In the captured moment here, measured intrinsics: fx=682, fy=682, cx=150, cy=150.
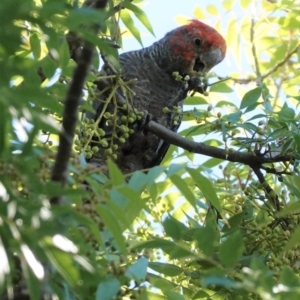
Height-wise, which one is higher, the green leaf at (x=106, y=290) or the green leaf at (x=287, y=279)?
the green leaf at (x=287, y=279)

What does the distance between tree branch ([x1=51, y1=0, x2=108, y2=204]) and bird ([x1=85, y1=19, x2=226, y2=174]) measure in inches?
47.3

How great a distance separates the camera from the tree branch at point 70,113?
31.8 inches

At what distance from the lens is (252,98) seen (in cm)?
155

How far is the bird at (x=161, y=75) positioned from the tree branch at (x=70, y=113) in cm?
120

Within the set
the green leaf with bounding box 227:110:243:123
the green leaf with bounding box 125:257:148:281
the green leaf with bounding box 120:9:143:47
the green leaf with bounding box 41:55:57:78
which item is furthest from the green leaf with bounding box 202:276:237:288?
the green leaf with bounding box 120:9:143:47

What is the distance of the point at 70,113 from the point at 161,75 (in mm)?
1849

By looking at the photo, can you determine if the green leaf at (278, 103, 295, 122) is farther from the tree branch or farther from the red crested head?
the red crested head

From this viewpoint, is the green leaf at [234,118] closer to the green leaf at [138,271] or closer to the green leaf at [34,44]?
the green leaf at [34,44]

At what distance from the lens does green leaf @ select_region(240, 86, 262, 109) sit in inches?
60.8

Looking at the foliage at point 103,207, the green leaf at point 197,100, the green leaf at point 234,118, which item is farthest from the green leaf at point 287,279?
the green leaf at point 197,100

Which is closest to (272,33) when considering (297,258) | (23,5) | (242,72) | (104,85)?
(242,72)

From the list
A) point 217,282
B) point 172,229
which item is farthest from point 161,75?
point 217,282

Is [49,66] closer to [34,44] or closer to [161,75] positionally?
[34,44]

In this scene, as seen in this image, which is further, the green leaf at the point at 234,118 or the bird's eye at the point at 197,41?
the bird's eye at the point at 197,41
